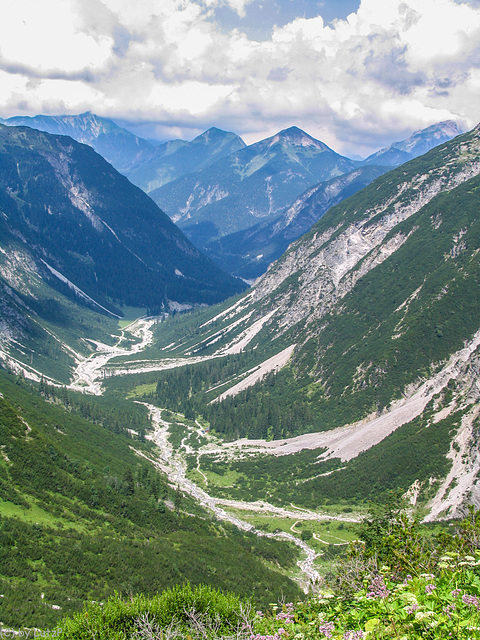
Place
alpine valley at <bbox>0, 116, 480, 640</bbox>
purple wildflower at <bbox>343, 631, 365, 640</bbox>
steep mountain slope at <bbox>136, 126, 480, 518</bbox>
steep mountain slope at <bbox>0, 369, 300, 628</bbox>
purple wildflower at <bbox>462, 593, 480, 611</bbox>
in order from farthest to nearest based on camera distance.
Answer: steep mountain slope at <bbox>136, 126, 480, 518</bbox>, alpine valley at <bbox>0, 116, 480, 640</bbox>, steep mountain slope at <bbox>0, 369, 300, 628</bbox>, purple wildflower at <bbox>462, 593, 480, 611</bbox>, purple wildflower at <bbox>343, 631, 365, 640</bbox>

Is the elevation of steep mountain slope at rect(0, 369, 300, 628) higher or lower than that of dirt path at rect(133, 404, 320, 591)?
higher

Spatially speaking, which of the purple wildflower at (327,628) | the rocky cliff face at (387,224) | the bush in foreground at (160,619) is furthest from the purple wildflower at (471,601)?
the rocky cliff face at (387,224)

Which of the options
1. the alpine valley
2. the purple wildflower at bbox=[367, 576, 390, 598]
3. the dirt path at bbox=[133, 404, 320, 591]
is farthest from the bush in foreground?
the dirt path at bbox=[133, 404, 320, 591]

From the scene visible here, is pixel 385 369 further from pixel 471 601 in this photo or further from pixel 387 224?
pixel 471 601

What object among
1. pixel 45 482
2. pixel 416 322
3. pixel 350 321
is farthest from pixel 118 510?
pixel 350 321

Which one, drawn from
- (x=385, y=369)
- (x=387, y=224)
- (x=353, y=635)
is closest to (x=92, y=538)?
(x=353, y=635)

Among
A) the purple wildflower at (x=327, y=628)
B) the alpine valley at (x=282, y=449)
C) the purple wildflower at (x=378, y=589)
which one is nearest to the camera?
the purple wildflower at (x=327, y=628)

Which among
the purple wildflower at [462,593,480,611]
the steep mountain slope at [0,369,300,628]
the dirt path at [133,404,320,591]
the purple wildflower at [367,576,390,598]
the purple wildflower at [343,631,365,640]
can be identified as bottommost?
the dirt path at [133,404,320,591]

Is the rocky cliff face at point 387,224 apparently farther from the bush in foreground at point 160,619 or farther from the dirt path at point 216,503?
the bush in foreground at point 160,619

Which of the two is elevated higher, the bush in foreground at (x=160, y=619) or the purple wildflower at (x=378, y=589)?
the purple wildflower at (x=378, y=589)

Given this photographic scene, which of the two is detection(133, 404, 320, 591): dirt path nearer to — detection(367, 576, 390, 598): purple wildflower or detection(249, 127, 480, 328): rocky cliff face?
detection(367, 576, 390, 598): purple wildflower
